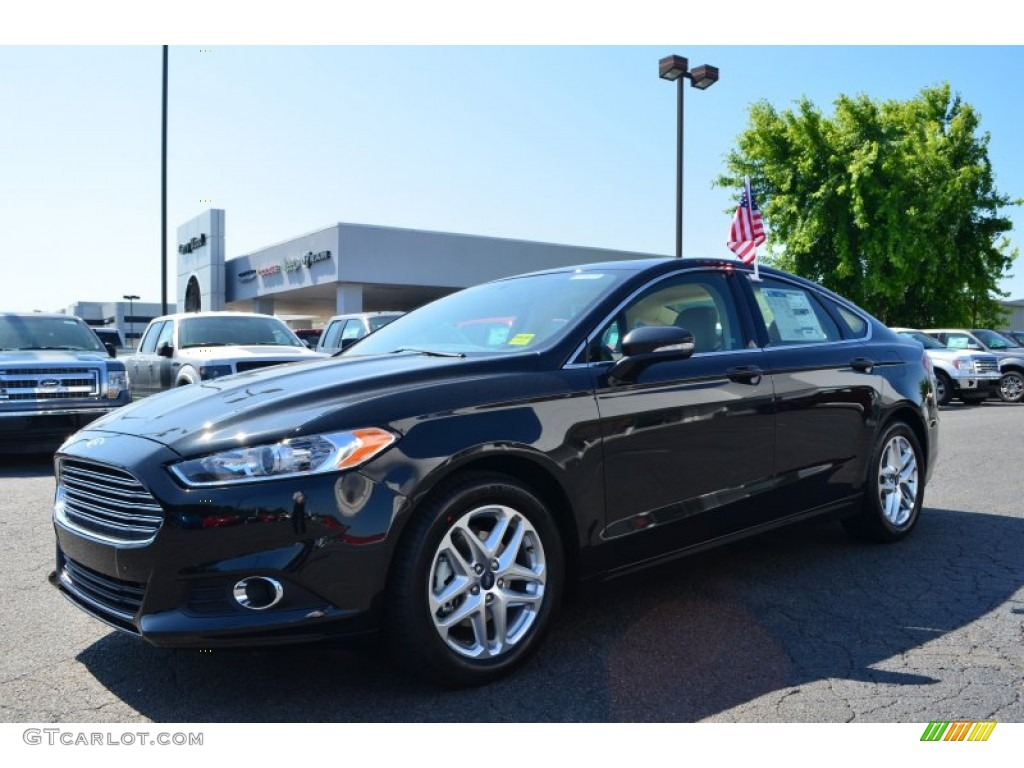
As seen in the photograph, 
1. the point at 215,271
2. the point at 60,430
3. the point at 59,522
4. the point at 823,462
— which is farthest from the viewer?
the point at 215,271

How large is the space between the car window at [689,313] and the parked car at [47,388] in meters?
7.45

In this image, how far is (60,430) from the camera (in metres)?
9.59

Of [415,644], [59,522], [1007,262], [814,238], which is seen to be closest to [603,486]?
[415,644]

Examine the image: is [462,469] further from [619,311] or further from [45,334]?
[45,334]

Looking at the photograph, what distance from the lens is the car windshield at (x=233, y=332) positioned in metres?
11.8

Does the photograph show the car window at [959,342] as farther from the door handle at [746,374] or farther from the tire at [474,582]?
the tire at [474,582]

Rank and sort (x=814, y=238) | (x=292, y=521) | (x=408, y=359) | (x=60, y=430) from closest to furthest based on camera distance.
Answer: (x=292, y=521) < (x=408, y=359) < (x=60, y=430) < (x=814, y=238)

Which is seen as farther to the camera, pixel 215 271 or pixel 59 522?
pixel 215 271

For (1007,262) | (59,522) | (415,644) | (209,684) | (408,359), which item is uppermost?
(1007,262)

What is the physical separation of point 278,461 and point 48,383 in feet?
25.6

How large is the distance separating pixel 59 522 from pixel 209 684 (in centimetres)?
91

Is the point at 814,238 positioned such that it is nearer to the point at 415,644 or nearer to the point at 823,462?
the point at 823,462

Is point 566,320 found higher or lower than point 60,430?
higher
